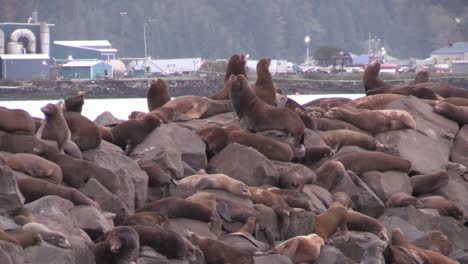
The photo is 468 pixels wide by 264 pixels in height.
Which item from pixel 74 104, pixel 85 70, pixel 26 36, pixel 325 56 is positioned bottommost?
pixel 85 70

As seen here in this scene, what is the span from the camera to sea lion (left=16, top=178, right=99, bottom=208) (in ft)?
28.6

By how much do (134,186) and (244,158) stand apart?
140 centimetres

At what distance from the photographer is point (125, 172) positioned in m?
9.58

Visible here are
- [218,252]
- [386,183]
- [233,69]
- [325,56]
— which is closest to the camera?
[218,252]

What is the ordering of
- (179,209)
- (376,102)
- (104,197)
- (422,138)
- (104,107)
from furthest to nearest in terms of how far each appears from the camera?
(104,107)
(376,102)
(422,138)
(179,209)
(104,197)

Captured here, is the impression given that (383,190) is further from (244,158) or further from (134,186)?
(134,186)

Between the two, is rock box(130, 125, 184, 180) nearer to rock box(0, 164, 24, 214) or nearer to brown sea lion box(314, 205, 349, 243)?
brown sea lion box(314, 205, 349, 243)

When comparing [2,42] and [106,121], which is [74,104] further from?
[2,42]

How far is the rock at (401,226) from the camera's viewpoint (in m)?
10.4

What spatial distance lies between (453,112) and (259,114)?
107 inches

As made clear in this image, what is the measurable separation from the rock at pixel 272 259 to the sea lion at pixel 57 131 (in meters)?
1.96

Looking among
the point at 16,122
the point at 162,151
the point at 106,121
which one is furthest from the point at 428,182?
the point at 16,122

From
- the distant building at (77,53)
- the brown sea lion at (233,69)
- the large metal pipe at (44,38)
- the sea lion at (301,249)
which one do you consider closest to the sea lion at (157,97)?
the brown sea lion at (233,69)

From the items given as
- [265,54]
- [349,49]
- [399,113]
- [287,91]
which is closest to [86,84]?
[287,91]
